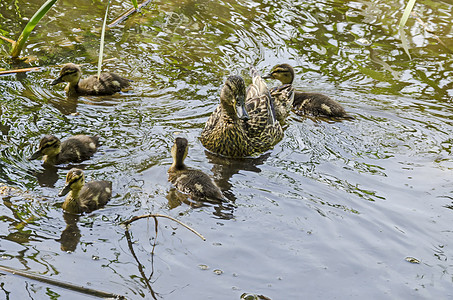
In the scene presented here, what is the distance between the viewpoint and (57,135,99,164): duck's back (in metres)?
4.84

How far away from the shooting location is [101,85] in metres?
5.96

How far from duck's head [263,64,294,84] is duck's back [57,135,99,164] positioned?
2.23m

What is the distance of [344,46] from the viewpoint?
288 inches

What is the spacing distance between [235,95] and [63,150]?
56.4 inches

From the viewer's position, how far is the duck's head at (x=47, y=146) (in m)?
4.75

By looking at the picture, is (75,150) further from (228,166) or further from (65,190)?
(228,166)

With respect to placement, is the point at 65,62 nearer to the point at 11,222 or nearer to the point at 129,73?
the point at 129,73

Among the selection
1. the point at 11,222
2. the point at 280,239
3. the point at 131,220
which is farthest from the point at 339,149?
the point at 11,222

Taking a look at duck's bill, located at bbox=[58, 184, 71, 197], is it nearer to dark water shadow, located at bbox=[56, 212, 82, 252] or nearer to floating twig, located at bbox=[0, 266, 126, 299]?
dark water shadow, located at bbox=[56, 212, 82, 252]

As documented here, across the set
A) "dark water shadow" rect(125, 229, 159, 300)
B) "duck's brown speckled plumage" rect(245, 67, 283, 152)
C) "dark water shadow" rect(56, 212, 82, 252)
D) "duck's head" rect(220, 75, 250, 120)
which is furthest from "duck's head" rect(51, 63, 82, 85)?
"dark water shadow" rect(125, 229, 159, 300)

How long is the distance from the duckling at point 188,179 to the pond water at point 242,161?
3.8 inches

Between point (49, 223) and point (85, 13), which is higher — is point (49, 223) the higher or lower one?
the lower one

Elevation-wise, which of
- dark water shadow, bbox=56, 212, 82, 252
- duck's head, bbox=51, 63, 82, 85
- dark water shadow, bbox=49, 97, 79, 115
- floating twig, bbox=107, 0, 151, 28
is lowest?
dark water shadow, bbox=56, 212, 82, 252

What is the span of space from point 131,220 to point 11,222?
741 millimetres
